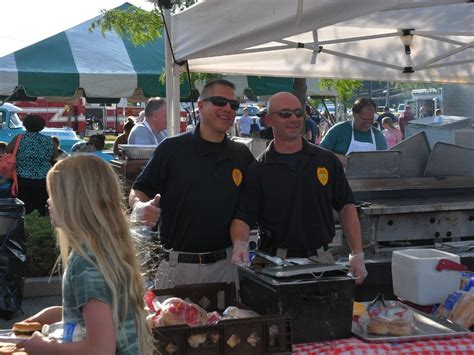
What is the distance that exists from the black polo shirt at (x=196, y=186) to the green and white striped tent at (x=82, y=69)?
5876 millimetres

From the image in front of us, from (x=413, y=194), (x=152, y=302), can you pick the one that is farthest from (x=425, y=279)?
(x=413, y=194)

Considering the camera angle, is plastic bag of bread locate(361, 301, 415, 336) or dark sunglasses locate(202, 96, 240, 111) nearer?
plastic bag of bread locate(361, 301, 415, 336)

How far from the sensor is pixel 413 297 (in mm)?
3299

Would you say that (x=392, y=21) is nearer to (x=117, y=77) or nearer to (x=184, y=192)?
(x=184, y=192)

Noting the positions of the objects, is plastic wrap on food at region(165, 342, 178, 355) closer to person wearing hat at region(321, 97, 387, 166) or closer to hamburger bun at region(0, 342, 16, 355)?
hamburger bun at region(0, 342, 16, 355)

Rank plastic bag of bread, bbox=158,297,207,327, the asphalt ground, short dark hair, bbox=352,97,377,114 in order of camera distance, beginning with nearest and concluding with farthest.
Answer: plastic bag of bread, bbox=158,297,207,327 → short dark hair, bbox=352,97,377,114 → the asphalt ground

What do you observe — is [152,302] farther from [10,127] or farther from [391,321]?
[10,127]

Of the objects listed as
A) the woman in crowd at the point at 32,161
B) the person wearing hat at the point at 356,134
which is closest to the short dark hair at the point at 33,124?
the woman in crowd at the point at 32,161

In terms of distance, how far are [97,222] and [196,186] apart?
4.81ft

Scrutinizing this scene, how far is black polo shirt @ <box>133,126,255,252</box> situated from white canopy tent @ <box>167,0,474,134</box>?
747 millimetres

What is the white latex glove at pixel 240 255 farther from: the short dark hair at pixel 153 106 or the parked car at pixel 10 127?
the parked car at pixel 10 127

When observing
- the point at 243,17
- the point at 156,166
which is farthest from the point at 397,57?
the point at 156,166

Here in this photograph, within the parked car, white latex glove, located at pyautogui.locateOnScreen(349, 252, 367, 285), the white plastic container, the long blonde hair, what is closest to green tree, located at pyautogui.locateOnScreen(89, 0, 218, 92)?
white latex glove, located at pyautogui.locateOnScreen(349, 252, 367, 285)

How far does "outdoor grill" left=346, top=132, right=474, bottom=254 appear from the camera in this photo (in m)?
4.16
